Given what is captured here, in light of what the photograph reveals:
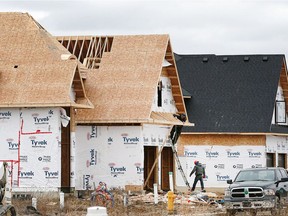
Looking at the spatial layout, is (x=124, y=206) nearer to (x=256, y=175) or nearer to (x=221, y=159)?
(x=256, y=175)

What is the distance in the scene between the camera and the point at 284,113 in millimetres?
60594

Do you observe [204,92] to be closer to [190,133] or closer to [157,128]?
[190,133]

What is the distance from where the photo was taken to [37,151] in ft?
141

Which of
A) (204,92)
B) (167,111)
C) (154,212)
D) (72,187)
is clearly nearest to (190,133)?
(204,92)

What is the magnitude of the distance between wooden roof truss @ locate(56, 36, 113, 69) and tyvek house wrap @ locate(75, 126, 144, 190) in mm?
4652

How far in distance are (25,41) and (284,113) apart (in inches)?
824

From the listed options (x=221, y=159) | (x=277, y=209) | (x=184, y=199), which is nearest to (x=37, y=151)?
(x=184, y=199)

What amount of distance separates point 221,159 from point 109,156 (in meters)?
12.6

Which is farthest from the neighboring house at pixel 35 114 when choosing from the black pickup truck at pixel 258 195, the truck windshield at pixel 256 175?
the black pickup truck at pixel 258 195

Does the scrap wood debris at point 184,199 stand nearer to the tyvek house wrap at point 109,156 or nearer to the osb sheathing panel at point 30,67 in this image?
the tyvek house wrap at point 109,156

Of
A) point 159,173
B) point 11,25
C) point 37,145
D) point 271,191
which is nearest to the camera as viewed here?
point 271,191

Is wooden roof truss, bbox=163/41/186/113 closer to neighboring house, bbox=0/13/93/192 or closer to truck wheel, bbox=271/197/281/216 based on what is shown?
neighboring house, bbox=0/13/93/192

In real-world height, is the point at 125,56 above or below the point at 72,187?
above

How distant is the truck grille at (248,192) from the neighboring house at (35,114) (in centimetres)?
935
